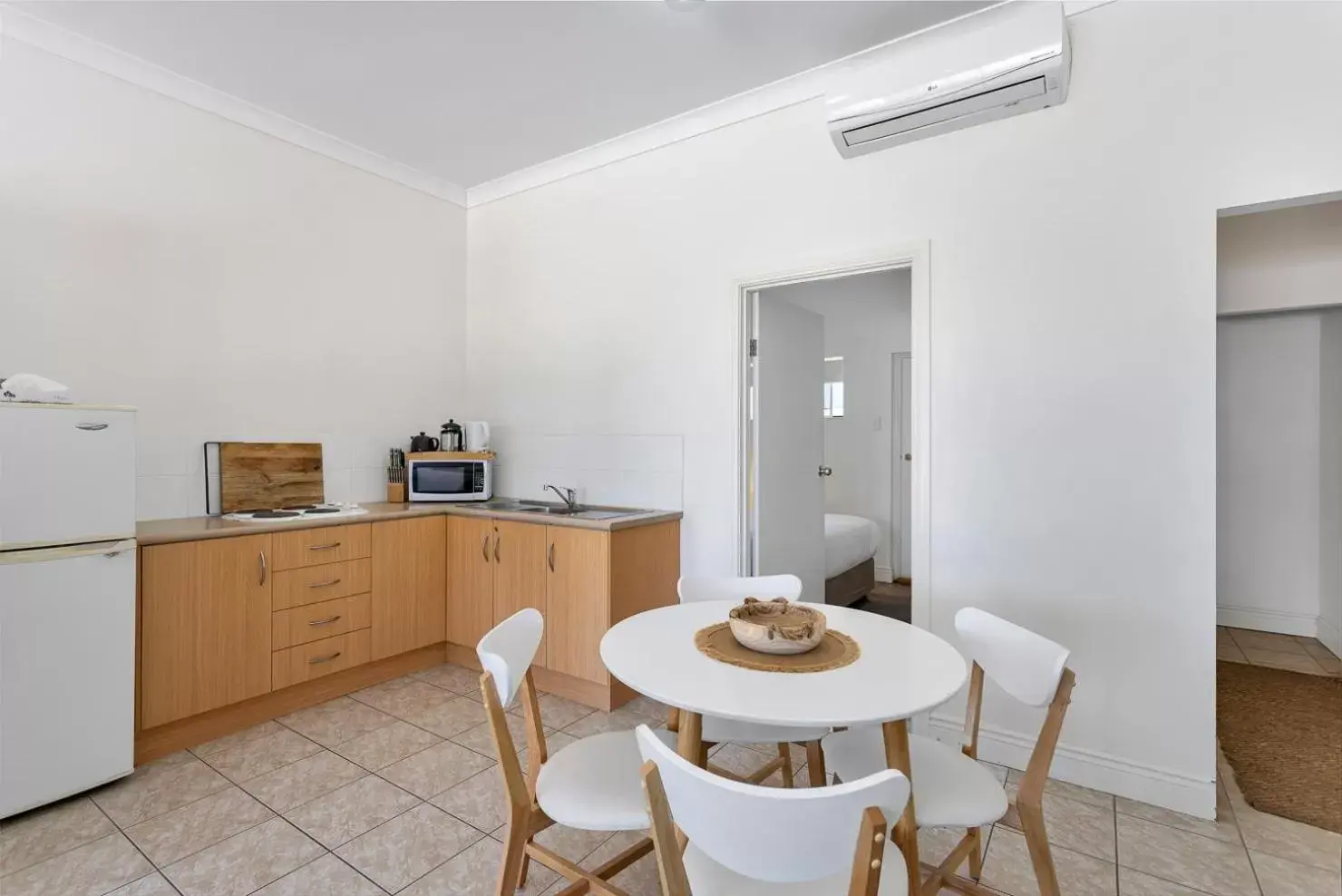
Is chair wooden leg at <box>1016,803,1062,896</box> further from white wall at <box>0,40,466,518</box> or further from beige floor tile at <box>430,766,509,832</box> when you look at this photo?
white wall at <box>0,40,466,518</box>

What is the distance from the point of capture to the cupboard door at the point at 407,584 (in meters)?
3.11

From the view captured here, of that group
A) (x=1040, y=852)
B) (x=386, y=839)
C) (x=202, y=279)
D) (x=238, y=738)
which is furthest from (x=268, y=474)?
(x=1040, y=852)

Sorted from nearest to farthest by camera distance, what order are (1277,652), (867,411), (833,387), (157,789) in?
(157,789)
(1277,652)
(867,411)
(833,387)

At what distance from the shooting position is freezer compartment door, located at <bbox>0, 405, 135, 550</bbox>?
1953 millimetres

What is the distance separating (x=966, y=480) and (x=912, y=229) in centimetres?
103

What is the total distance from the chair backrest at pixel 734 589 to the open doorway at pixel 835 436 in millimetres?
795

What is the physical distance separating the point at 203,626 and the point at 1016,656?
282 centimetres

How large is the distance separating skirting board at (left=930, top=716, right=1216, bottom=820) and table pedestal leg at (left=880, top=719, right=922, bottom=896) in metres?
1.17

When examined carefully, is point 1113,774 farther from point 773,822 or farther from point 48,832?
point 48,832

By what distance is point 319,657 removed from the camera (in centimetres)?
286

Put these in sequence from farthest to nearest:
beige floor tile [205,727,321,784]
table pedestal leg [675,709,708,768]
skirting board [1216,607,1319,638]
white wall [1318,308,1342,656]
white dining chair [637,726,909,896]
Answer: skirting board [1216,607,1319,638]
white wall [1318,308,1342,656]
beige floor tile [205,727,321,784]
table pedestal leg [675,709,708,768]
white dining chair [637,726,909,896]

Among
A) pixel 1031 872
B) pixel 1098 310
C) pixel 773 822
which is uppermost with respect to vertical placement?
pixel 1098 310

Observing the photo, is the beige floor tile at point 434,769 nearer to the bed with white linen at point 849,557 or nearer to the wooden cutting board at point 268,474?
the wooden cutting board at point 268,474

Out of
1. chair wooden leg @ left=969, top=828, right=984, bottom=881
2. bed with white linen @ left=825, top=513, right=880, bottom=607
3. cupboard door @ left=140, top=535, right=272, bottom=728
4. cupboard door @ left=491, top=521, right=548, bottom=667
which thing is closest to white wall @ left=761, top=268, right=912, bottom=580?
bed with white linen @ left=825, top=513, right=880, bottom=607
